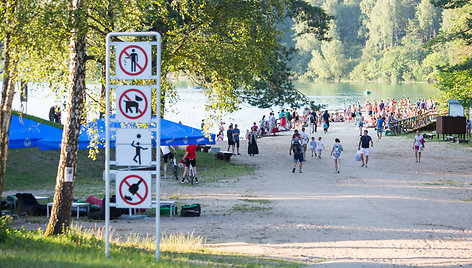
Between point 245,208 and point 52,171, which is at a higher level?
point 52,171

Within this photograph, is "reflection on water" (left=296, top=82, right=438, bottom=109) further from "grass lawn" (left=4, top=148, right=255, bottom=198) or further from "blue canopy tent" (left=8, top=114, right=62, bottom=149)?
"blue canopy tent" (left=8, top=114, right=62, bottom=149)

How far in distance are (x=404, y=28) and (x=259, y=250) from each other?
12787 cm

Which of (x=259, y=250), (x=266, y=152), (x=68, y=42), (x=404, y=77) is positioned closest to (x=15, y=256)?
(x=259, y=250)

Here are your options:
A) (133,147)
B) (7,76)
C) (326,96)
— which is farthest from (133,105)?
(326,96)

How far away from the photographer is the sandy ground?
1188cm

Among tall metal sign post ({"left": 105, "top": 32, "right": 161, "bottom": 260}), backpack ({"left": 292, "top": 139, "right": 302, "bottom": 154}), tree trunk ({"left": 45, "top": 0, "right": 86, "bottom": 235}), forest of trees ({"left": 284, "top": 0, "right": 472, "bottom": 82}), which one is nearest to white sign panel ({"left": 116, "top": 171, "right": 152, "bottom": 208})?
tall metal sign post ({"left": 105, "top": 32, "right": 161, "bottom": 260})

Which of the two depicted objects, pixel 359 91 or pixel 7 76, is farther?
pixel 359 91

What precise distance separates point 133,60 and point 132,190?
1831mm

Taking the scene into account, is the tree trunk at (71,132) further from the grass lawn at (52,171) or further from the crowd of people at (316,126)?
the crowd of people at (316,126)

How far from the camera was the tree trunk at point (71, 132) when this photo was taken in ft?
37.0

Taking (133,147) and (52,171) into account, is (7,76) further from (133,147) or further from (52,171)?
(52,171)

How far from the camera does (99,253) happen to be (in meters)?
9.17

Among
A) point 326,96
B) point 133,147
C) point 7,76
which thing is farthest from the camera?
point 326,96

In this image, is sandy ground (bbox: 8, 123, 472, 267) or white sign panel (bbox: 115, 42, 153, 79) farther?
sandy ground (bbox: 8, 123, 472, 267)
